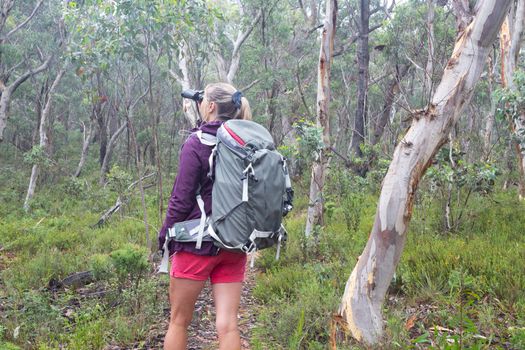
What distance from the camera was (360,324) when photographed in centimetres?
309

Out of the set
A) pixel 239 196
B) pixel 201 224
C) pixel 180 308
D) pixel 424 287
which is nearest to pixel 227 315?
pixel 180 308

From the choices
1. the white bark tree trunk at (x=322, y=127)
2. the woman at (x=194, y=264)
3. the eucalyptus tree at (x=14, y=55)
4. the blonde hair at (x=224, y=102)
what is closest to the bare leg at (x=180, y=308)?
the woman at (x=194, y=264)

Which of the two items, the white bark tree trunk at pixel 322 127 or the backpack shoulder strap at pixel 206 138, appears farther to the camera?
the white bark tree trunk at pixel 322 127

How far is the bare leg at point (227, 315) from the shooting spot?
8.04 feet

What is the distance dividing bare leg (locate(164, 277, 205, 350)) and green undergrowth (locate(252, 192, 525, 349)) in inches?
39.6

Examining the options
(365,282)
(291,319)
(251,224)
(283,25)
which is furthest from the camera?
(283,25)

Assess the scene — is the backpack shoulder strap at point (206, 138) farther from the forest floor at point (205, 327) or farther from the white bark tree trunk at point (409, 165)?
the forest floor at point (205, 327)

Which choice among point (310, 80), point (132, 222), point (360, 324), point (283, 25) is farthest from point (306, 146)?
point (310, 80)

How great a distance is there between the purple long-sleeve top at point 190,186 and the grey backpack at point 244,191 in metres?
0.07

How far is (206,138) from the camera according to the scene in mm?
2480

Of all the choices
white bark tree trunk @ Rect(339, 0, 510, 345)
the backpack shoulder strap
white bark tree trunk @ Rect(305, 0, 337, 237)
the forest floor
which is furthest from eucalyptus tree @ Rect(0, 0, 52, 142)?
white bark tree trunk @ Rect(339, 0, 510, 345)

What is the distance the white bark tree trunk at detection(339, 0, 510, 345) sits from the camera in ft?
9.60

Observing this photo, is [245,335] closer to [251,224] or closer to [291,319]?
[291,319]

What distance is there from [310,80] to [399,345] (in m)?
14.8
